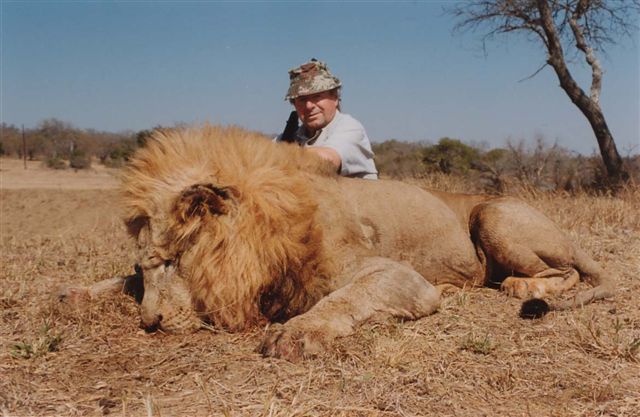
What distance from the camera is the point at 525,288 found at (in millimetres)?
4566

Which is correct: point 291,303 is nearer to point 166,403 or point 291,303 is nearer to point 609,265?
point 166,403

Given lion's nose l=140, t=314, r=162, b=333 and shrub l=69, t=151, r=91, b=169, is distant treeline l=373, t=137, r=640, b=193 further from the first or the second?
shrub l=69, t=151, r=91, b=169

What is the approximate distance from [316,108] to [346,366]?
9.50ft

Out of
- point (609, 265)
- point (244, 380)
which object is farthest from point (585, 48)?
point (244, 380)

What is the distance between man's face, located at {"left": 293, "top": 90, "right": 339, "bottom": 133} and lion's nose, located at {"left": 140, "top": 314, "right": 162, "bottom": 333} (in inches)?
98.2

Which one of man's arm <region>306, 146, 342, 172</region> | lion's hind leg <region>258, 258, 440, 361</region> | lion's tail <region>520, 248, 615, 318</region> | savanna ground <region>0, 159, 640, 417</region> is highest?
man's arm <region>306, 146, 342, 172</region>

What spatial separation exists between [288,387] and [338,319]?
0.69 meters

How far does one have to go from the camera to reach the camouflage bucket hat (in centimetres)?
521

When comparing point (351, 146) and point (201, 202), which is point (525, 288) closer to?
point (351, 146)

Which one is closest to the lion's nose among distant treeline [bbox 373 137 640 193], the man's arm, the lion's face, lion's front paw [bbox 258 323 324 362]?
the lion's face

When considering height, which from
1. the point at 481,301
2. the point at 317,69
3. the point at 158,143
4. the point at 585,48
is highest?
the point at 585,48

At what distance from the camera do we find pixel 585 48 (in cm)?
1389

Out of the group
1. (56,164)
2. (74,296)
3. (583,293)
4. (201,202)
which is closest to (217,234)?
(201,202)

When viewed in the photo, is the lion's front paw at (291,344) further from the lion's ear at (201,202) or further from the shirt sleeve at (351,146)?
the shirt sleeve at (351,146)
